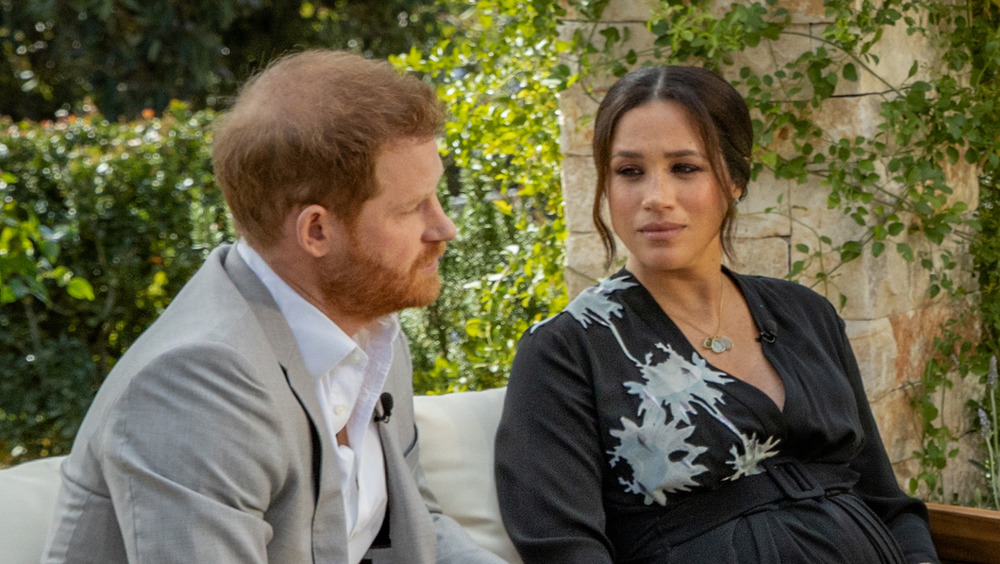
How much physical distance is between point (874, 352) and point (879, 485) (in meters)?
0.49

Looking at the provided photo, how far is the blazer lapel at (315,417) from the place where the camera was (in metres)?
1.49

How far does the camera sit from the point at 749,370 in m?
2.14

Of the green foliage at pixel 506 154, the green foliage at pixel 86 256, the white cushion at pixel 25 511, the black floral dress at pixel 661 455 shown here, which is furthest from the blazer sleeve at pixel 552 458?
the green foliage at pixel 86 256

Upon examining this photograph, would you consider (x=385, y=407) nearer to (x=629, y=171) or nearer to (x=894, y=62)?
(x=629, y=171)

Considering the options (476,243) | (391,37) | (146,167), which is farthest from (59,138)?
(391,37)

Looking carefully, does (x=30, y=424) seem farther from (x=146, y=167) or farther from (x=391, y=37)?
(x=391, y=37)

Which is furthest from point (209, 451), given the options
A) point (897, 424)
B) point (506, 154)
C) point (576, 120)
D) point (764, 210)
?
point (506, 154)

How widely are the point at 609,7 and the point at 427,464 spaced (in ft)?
4.73

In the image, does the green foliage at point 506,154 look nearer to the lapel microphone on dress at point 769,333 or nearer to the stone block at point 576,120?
→ the stone block at point 576,120

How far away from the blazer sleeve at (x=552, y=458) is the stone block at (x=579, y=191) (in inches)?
39.7

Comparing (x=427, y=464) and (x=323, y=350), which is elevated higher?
(x=323, y=350)

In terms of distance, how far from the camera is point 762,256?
2777 mm

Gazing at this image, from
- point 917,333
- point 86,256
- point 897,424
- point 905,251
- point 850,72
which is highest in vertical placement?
point 850,72

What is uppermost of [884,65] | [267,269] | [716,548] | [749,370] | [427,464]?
[884,65]
